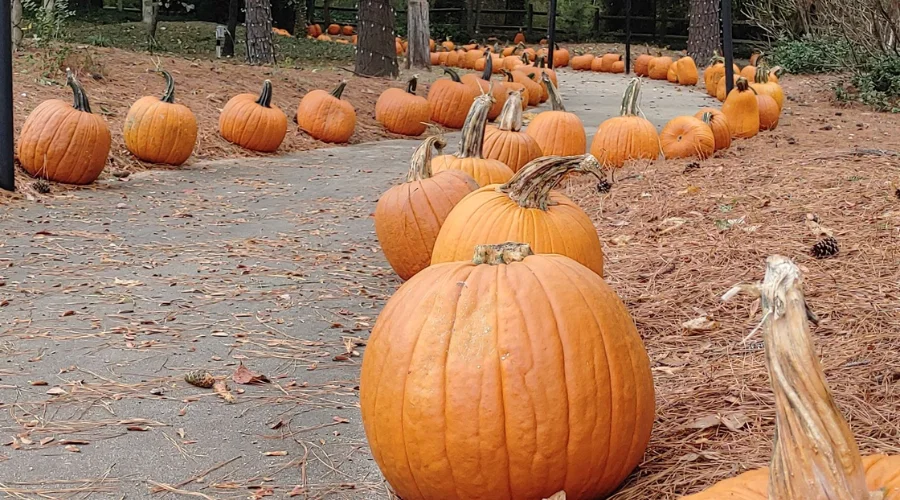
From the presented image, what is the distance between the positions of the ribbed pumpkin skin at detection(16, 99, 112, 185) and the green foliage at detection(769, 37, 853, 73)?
14.1m

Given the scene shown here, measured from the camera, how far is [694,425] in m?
2.91

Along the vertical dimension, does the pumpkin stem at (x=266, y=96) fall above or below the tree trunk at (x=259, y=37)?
below

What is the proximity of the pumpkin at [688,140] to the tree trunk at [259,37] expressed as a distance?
32.3ft

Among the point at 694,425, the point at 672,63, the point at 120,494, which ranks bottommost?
the point at 120,494

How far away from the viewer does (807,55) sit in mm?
19344

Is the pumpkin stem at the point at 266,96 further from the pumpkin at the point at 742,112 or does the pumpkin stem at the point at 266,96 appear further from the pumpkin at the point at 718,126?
the pumpkin at the point at 742,112

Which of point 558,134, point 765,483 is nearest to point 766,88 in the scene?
point 558,134

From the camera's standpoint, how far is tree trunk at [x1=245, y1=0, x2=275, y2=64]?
16375mm

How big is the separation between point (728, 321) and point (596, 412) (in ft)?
5.74

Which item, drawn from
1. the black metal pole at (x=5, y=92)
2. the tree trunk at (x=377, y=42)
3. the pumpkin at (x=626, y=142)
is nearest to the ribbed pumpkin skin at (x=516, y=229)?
the pumpkin at (x=626, y=142)

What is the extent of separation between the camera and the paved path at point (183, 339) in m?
3.00

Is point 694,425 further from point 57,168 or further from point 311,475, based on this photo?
point 57,168

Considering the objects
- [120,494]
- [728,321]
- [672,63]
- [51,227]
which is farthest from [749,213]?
[672,63]

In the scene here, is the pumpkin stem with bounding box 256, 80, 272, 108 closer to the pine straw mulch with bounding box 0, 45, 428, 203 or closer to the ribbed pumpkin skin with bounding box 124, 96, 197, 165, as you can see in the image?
the pine straw mulch with bounding box 0, 45, 428, 203
